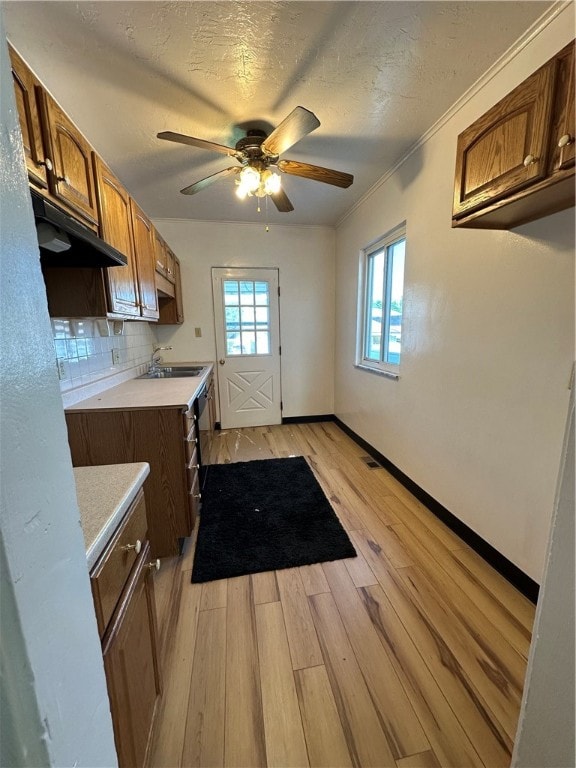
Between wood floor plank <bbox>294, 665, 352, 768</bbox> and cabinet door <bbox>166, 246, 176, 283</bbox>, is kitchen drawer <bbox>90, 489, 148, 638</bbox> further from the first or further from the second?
cabinet door <bbox>166, 246, 176, 283</bbox>

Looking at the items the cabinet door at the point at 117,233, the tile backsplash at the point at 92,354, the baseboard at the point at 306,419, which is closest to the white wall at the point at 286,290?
the baseboard at the point at 306,419

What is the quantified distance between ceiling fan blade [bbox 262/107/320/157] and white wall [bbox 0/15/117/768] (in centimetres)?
137

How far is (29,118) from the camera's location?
107 centimetres

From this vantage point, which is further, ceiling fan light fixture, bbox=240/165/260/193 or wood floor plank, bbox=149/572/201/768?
ceiling fan light fixture, bbox=240/165/260/193

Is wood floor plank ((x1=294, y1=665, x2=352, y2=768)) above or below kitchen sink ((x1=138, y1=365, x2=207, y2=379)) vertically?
below

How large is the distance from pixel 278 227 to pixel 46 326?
12.6 ft

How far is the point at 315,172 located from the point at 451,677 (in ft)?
8.83

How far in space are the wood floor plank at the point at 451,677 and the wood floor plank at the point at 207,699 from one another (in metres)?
0.82

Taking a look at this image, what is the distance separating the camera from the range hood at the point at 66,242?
0.76 metres

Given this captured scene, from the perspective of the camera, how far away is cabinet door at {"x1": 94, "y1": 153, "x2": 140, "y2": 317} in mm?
1559

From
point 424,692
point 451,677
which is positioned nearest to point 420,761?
point 424,692

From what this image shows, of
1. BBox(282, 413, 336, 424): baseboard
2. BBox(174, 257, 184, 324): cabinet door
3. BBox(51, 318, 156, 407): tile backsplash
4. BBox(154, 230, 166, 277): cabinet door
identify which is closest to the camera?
BBox(51, 318, 156, 407): tile backsplash

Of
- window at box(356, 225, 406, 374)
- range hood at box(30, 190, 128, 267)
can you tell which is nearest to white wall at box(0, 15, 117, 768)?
range hood at box(30, 190, 128, 267)

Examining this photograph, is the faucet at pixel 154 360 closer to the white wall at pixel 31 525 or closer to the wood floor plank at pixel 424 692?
the wood floor plank at pixel 424 692
